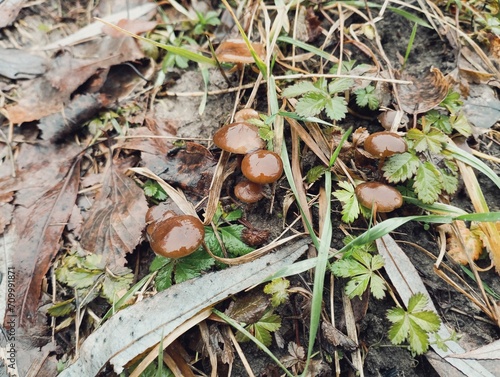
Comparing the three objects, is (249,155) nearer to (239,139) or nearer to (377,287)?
(239,139)

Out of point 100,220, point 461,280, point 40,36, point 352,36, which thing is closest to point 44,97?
point 40,36

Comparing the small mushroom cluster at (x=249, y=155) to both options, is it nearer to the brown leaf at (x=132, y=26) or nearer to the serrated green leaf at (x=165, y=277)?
the serrated green leaf at (x=165, y=277)

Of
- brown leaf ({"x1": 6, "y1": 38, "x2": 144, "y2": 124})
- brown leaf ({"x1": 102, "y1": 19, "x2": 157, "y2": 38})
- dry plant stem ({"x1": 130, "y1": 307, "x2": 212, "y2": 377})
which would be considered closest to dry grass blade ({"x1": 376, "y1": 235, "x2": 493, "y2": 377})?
dry plant stem ({"x1": 130, "y1": 307, "x2": 212, "y2": 377})

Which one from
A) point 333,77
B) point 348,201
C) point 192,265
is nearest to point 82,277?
point 192,265

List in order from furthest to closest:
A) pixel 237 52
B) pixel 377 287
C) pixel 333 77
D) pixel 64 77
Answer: pixel 64 77
pixel 237 52
pixel 333 77
pixel 377 287

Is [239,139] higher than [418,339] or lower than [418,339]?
higher

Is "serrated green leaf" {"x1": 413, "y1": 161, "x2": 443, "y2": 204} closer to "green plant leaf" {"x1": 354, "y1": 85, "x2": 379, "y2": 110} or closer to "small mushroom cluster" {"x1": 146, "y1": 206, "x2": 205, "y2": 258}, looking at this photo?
"green plant leaf" {"x1": 354, "y1": 85, "x2": 379, "y2": 110}

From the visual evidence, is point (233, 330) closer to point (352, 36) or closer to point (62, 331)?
point (62, 331)
